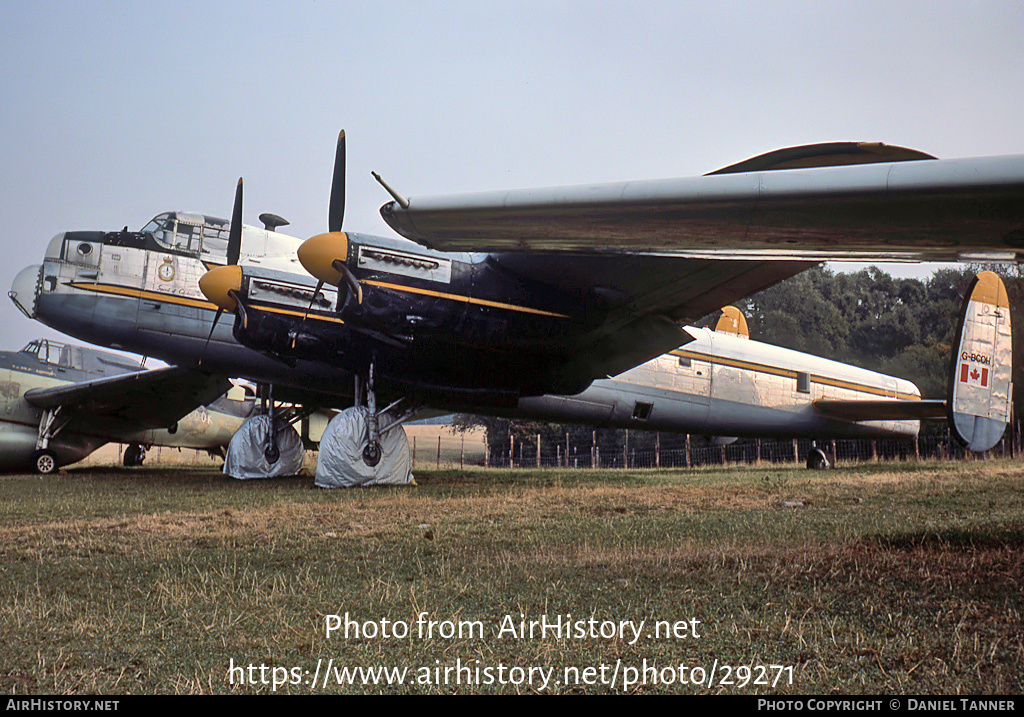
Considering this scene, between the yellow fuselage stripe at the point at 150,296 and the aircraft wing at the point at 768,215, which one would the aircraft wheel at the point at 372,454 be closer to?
the yellow fuselage stripe at the point at 150,296

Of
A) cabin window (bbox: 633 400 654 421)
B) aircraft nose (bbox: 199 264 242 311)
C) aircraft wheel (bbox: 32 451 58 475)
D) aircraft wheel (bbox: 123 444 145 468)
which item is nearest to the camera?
aircraft nose (bbox: 199 264 242 311)

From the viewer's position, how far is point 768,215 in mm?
3494

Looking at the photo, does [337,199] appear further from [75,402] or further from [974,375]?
[75,402]

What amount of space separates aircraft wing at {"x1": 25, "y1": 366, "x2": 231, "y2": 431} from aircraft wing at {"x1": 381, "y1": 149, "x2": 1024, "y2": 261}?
16.5 meters

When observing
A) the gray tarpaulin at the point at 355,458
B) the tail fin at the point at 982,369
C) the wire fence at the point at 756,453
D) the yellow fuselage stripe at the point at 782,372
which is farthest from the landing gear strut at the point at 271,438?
the wire fence at the point at 756,453

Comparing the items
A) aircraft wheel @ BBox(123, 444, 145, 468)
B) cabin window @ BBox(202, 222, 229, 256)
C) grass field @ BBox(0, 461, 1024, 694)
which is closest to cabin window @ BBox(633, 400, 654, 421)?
grass field @ BBox(0, 461, 1024, 694)

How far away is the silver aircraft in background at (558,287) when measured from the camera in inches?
136

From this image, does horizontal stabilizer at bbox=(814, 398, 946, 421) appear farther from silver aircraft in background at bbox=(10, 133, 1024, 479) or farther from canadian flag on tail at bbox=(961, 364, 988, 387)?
canadian flag on tail at bbox=(961, 364, 988, 387)

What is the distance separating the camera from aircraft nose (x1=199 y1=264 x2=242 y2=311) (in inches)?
471

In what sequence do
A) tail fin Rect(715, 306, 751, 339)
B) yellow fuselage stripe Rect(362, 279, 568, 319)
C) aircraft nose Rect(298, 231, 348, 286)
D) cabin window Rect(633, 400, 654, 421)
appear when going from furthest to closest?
tail fin Rect(715, 306, 751, 339) → cabin window Rect(633, 400, 654, 421) → yellow fuselage stripe Rect(362, 279, 568, 319) → aircraft nose Rect(298, 231, 348, 286)

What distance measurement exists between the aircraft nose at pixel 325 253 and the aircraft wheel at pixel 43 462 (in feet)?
43.2

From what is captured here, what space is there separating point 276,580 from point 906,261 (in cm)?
416

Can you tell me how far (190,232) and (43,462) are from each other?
947cm

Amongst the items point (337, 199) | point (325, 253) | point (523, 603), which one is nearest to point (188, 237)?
point (337, 199)
